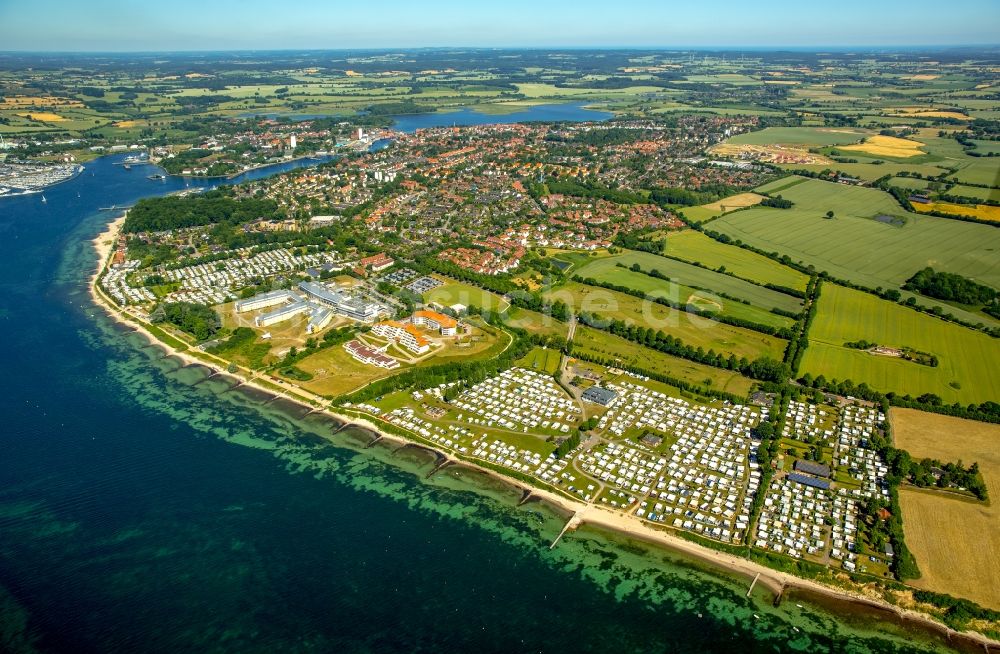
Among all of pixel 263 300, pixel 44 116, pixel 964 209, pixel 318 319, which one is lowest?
pixel 318 319

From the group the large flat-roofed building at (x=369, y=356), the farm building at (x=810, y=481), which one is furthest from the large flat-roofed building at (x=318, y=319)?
the farm building at (x=810, y=481)

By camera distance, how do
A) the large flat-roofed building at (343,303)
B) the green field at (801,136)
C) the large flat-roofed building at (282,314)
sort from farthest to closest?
the green field at (801,136) → the large flat-roofed building at (343,303) → the large flat-roofed building at (282,314)

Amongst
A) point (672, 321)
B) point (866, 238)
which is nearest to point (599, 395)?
point (672, 321)

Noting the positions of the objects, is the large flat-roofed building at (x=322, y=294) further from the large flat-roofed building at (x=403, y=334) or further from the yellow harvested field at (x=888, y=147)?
the yellow harvested field at (x=888, y=147)

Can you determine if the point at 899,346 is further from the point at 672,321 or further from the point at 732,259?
the point at 732,259

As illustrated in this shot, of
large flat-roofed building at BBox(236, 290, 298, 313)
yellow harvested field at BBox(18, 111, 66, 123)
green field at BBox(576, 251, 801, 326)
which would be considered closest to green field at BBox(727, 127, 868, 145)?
green field at BBox(576, 251, 801, 326)

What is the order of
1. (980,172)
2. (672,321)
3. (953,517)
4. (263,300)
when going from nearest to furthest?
1. (953,517)
2. (672,321)
3. (263,300)
4. (980,172)
